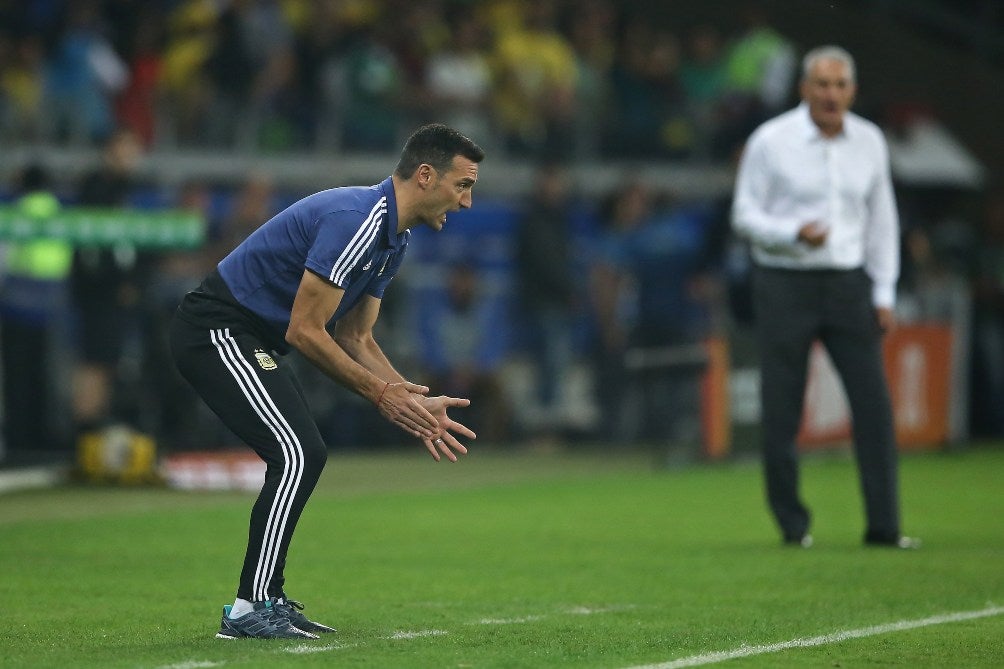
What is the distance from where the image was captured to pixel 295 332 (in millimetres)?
6754

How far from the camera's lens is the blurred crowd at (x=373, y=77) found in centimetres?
1825

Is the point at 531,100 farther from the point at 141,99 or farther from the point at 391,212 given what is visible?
the point at 391,212

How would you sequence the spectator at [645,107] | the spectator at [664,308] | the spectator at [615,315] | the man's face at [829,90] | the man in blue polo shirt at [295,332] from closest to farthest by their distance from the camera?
the man in blue polo shirt at [295,332] < the man's face at [829,90] < the spectator at [664,308] < the spectator at [615,315] < the spectator at [645,107]

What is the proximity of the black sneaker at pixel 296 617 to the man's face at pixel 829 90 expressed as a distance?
4612mm

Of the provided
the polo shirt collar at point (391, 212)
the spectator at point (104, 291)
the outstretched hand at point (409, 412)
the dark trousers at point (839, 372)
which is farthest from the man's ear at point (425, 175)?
the spectator at point (104, 291)

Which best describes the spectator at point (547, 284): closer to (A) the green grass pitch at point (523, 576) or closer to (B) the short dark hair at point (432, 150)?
(A) the green grass pitch at point (523, 576)

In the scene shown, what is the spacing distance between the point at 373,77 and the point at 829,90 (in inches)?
396

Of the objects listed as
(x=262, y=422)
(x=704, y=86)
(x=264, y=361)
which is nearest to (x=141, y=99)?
(x=704, y=86)

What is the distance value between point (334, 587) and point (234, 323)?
204 cm

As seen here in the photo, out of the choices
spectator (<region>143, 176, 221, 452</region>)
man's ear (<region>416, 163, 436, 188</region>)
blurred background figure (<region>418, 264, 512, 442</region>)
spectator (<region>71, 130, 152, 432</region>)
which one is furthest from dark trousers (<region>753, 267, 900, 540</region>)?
blurred background figure (<region>418, 264, 512, 442</region>)

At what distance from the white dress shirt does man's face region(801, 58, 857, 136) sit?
0.50 feet

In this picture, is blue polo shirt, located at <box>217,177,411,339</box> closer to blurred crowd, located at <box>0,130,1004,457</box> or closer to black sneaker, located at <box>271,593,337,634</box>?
black sneaker, located at <box>271,593,337,634</box>

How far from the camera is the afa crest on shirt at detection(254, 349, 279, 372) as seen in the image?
23.1 feet

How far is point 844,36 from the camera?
25.2 meters
